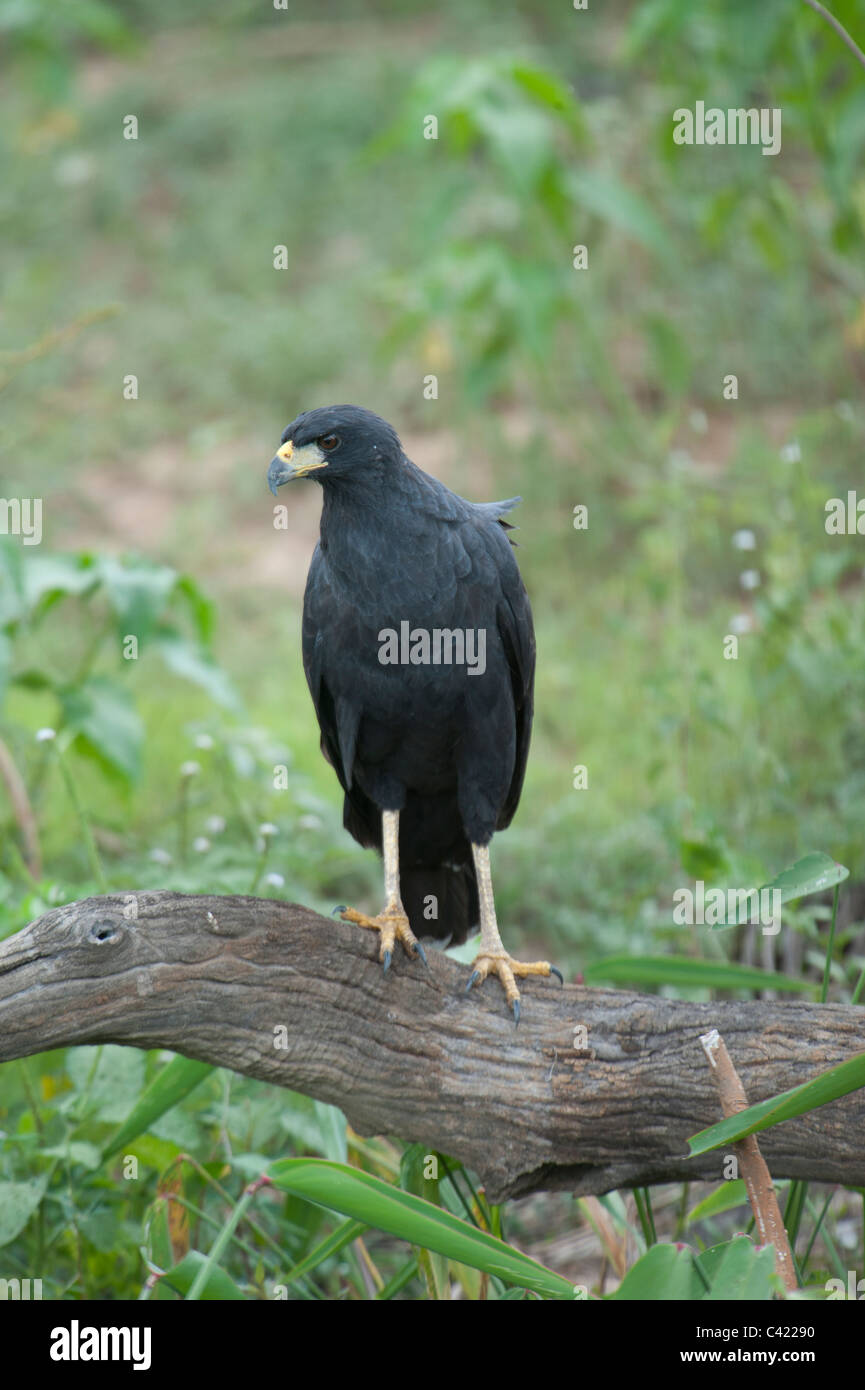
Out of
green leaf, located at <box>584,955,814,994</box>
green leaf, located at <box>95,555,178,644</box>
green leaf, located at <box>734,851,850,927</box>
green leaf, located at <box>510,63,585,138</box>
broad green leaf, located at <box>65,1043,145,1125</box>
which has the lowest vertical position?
broad green leaf, located at <box>65,1043,145,1125</box>

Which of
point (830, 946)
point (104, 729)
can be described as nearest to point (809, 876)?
point (830, 946)

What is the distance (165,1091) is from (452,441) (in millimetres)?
5855

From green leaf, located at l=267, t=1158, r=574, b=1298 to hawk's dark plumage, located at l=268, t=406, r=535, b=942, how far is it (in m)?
1.12

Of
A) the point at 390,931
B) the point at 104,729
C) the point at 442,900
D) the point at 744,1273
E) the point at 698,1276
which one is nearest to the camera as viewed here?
the point at 744,1273

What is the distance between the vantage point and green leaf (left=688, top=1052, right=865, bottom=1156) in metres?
2.01

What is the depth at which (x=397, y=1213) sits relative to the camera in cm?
202

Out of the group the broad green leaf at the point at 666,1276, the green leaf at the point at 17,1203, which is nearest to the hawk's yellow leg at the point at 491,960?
the broad green leaf at the point at 666,1276

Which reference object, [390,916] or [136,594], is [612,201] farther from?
[390,916]

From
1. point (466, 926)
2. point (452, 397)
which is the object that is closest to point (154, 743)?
point (466, 926)

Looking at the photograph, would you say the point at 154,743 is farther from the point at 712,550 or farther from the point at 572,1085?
the point at 572,1085

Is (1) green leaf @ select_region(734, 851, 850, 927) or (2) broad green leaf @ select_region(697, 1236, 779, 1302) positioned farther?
(1) green leaf @ select_region(734, 851, 850, 927)

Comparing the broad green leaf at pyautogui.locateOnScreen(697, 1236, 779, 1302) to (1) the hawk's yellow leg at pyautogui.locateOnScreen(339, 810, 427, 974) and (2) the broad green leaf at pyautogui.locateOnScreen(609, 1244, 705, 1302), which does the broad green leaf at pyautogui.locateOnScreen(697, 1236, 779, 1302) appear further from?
(1) the hawk's yellow leg at pyautogui.locateOnScreen(339, 810, 427, 974)

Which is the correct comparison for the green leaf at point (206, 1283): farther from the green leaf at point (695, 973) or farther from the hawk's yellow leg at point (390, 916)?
the green leaf at point (695, 973)
